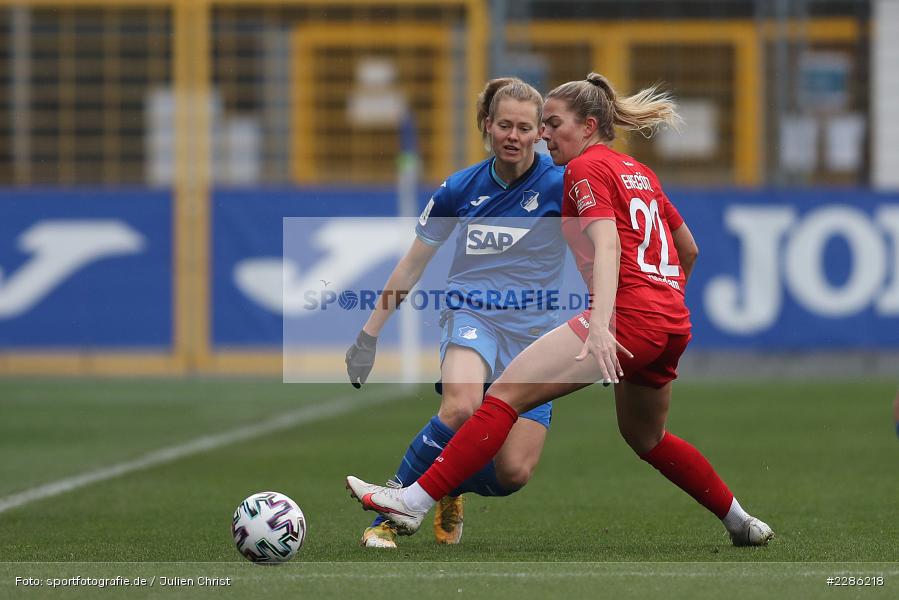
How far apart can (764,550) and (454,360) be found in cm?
144

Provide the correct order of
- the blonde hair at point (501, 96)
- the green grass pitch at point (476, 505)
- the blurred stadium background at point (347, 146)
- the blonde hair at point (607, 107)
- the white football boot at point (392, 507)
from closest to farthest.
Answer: the green grass pitch at point (476, 505)
the white football boot at point (392, 507)
the blonde hair at point (607, 107)
the blonde hair at point (501, 96)
the blurred stadium background at point (347, 146)

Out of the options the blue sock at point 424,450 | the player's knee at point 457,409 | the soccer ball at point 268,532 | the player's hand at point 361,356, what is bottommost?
the soccer ball at point 268,532

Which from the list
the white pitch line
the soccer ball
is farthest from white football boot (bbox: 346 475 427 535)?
the white pitch line

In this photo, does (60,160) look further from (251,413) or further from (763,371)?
(763,371)

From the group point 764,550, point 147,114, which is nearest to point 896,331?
point 147,114

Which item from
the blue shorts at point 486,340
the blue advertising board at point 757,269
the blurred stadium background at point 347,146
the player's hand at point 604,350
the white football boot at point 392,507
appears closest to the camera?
the player's hand at point 604,350

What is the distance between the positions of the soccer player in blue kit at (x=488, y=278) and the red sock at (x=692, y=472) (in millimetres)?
548

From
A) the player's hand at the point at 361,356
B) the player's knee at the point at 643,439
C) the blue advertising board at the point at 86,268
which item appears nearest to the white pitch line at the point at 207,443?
the player's hand at the point at 361,356

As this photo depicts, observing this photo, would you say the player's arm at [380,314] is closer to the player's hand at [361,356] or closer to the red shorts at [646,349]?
the player's hand at [361,356]

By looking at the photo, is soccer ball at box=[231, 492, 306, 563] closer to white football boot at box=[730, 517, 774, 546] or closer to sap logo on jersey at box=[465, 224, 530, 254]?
sap logo on jersey at box=[465, 224, 530, 254]

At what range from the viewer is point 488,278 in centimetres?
685

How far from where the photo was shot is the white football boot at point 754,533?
6391mm

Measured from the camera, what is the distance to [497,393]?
239 inches

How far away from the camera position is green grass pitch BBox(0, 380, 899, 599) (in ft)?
18.0
